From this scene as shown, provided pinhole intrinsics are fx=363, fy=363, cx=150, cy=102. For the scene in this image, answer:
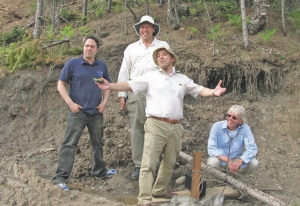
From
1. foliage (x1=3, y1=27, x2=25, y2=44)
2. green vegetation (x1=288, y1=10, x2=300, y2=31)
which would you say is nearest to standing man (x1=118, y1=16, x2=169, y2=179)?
green vegetation (x1=288, y1=10, x2=300, y2=31)

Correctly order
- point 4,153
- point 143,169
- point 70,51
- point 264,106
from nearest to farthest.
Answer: point 143,169, point 4,153, point 264,106, point 70,51

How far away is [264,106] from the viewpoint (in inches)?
366

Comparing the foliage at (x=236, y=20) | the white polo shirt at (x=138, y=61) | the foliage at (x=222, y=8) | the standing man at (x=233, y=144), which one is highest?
the foliage at (x=222, y=8)

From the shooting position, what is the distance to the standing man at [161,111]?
5.31 m

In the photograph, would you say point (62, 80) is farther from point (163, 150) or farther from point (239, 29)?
point (239, 29)

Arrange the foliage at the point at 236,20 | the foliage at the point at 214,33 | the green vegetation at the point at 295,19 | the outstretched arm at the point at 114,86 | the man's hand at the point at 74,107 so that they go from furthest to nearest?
the green vegetation at the point at 295,19 → the foliage at the point at 236,20 → the foliage at the point at 214,33 → the man's hand at the point at 74,107 → the outstretched arm at the point at 114,86

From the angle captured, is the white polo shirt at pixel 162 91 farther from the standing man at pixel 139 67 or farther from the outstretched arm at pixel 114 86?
the standing man at pixel 139 67

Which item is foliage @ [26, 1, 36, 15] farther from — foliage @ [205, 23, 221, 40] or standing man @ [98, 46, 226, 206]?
standing man @ [98, 46, 226, 206]

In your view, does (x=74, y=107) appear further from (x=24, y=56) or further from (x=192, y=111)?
(x=24, y=56)

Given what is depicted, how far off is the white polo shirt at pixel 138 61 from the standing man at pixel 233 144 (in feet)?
5.05

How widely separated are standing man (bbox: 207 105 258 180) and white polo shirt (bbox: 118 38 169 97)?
154 centimetres

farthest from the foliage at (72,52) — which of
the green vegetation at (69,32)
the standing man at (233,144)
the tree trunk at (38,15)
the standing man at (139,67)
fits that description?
the standing man at (233,144)

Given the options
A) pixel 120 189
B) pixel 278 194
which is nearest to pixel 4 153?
pixel 120 189

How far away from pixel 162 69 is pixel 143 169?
1.53 metres
